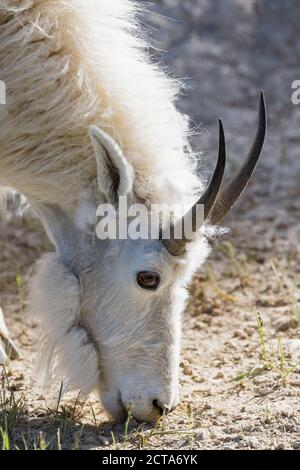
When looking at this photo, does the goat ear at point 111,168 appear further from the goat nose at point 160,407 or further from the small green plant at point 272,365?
the small green plant at point 272,365

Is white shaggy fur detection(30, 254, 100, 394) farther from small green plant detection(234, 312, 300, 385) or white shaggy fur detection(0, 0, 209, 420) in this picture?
small green plant detection(234, 312, 300, 385)

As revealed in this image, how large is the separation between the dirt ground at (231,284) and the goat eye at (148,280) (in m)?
0.68

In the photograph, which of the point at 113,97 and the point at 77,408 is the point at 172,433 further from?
the point at 113,97

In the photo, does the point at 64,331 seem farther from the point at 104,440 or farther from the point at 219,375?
the point at 219,375

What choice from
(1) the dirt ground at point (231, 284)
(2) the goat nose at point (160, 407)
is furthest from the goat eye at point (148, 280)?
(1) the dirt ground at point (231, 284)

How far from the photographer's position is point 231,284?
24.2 ft

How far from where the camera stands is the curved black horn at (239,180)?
466 centimetres

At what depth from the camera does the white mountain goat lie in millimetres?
4867

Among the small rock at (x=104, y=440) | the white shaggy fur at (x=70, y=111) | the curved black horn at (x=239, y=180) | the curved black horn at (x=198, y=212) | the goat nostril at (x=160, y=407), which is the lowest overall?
the small rock at (x=104, y=440)

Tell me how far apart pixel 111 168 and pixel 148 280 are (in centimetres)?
59

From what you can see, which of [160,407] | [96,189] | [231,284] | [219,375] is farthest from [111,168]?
[231,284]

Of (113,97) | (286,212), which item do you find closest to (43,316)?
(113,97)

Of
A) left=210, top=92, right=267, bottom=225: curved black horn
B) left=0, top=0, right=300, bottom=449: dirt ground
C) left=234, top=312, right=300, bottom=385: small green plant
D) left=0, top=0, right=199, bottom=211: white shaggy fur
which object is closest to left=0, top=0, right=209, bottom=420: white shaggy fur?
left=0, top=0, right=199, bottom=211: white shaggy fur

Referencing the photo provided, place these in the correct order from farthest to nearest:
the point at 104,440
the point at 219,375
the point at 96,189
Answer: the point at 219,375, the point at 96,189, the point at 104,440
